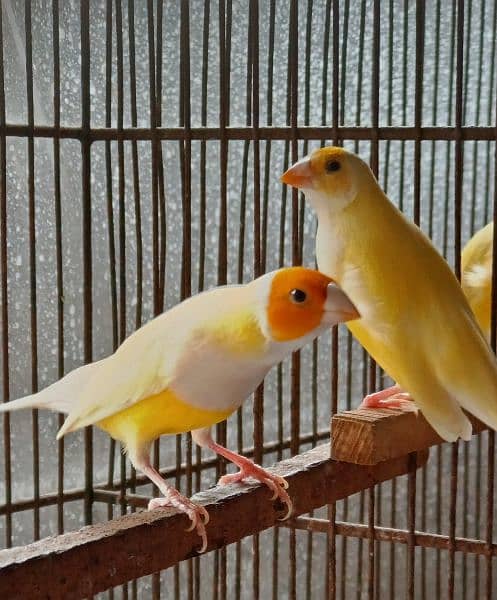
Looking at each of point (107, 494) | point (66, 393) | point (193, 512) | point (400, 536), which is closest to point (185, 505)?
point (193, 512)

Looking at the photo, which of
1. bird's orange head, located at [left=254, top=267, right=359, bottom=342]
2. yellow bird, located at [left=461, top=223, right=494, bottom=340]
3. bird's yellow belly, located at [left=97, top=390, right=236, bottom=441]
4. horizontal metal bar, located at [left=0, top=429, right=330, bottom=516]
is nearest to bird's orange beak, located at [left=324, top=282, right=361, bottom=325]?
bird's orange head, located at [left=254, top=267, right=359, bottom=342]

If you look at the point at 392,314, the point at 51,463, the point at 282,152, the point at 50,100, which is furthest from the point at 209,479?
the point at 392,314

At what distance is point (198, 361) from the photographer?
0.71m

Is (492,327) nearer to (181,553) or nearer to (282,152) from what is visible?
(181,553)

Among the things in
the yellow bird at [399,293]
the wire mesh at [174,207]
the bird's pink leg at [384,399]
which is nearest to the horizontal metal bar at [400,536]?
the wire mesh at [174,207]

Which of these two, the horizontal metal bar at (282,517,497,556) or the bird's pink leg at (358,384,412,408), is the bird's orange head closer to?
the bird's pink leg at (358,384,412,408)

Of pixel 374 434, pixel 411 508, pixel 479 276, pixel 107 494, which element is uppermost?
pixel 479 276

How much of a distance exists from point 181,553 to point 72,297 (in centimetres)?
95

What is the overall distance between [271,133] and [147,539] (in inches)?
24.3

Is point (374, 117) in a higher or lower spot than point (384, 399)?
higher

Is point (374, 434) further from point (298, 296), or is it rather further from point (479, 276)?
point (479, 276)

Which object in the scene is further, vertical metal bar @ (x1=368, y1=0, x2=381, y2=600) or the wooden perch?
vertical metal bar @ (x1=368, y1=0, x2=381, y2=600)

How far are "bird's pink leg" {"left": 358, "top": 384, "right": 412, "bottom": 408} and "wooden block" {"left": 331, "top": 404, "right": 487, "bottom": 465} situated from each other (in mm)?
10

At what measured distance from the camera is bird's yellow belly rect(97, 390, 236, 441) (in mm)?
721
